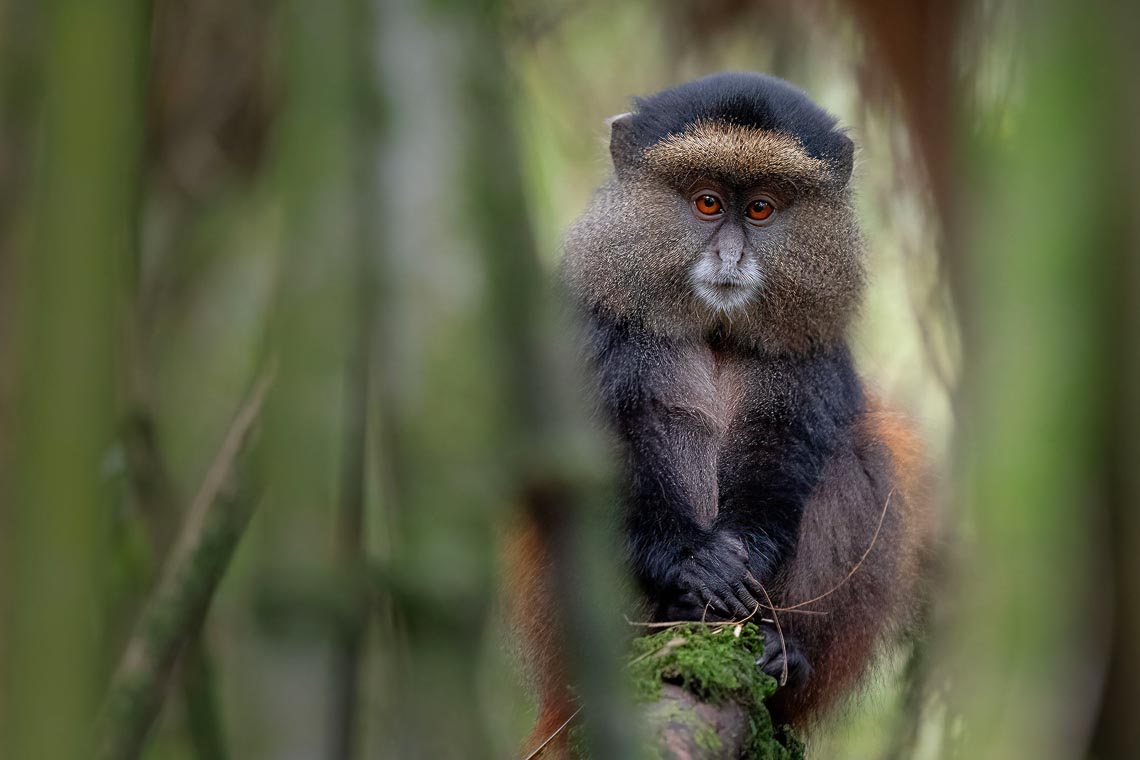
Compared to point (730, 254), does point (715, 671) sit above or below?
below

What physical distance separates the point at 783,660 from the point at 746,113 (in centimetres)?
163

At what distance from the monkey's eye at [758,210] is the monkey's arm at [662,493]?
49 centimetres

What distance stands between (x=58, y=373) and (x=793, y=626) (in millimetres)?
3190

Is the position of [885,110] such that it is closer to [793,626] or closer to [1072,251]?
[793,626]

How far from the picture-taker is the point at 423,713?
0.66m

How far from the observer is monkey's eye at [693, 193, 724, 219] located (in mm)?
3879

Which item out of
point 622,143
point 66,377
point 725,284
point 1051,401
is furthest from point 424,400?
point 622,143

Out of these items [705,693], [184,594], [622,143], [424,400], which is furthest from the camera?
[622,143]

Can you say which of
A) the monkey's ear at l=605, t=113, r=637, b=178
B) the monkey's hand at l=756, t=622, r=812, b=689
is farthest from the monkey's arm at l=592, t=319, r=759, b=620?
the monkey's ear at l=605, t=113, r=637, b=178

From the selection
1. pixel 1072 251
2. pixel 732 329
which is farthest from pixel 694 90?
pixel 1072 251

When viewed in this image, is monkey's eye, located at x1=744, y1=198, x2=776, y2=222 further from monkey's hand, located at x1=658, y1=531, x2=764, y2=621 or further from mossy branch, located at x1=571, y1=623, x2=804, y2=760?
mossy branch, located at x1=571, y1=623, x2=804, y2=760

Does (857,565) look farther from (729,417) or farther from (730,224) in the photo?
(730,224)

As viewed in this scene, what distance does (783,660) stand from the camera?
334 cm

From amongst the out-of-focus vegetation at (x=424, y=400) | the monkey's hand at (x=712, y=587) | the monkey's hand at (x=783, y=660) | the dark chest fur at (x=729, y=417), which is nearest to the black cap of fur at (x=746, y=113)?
the dark chest fur at (x=729, y=417)
